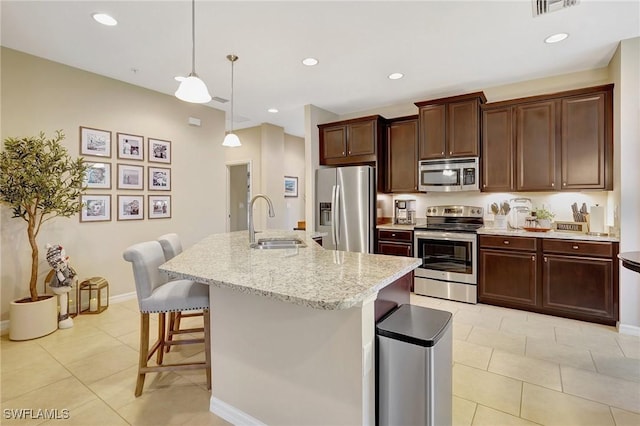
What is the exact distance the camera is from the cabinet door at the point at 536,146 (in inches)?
139

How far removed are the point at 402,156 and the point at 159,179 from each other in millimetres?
3528

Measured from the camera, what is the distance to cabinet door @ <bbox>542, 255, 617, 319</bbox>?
120 inches

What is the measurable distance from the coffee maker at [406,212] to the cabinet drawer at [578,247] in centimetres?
173

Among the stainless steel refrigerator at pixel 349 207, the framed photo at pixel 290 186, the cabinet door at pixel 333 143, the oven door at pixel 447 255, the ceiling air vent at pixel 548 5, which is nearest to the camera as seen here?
the ceiling air vent at pixel 548 5

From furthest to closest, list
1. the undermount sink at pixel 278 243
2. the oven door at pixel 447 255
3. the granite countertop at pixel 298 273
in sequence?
the oven door at pixel 447 255 < the undermount sink at pixel 278 243 < the granite countertop at pixel 298 273

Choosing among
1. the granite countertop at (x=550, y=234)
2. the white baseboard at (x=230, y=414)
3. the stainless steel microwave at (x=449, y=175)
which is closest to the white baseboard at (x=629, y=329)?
the granite countertop at (x=550, y=234)

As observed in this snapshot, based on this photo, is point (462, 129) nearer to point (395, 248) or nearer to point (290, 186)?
point (395, 248)

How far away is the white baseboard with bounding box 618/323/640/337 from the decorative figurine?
545 cm

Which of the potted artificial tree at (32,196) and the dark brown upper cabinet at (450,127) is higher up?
the dark brown upper cabinet at (450,127)

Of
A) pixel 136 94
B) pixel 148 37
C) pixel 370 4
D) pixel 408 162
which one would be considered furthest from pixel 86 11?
pixel 408 162

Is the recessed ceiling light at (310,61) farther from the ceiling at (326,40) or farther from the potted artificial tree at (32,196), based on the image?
the potted artificial tree at (32,196)

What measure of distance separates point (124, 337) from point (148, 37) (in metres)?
2.84

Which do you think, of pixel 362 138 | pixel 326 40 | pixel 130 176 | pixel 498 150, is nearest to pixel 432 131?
pixel 498 150

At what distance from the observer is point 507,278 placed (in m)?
3.57
